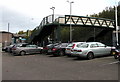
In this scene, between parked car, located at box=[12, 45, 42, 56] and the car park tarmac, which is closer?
the car park tarmac

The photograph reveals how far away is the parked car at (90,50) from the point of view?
1301cm

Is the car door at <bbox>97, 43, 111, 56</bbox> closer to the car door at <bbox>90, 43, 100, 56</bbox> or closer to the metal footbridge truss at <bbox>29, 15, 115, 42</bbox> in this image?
the car door at <bbox>90, 43, 100, 56</bbox>

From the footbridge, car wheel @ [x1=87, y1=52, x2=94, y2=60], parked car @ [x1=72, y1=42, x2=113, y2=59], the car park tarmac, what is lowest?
the car park tarmac

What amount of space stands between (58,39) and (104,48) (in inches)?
486

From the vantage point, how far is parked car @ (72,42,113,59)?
13.0 metres

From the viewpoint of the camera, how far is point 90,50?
43.5ft

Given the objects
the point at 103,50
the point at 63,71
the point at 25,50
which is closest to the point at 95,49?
the point at 103,50

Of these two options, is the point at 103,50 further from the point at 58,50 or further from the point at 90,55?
the point at 58,50

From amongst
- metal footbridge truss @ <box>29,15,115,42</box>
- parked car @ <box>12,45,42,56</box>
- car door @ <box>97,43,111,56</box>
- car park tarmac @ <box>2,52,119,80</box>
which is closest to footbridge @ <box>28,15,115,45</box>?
metal footbridge truss @ <box>29,15,115,42</box>

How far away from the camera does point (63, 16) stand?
1005 inches

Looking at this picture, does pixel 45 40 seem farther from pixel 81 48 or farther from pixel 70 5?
pixel 81 48

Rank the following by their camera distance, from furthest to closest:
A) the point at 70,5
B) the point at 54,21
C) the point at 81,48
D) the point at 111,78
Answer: the point at 70,5, the point at 54,21, the point at 81,48, the point at 111,78

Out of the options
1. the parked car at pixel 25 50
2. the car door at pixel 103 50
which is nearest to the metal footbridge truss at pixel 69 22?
the parked car at pixel 25 50

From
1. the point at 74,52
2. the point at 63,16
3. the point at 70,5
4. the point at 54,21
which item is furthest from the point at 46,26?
the point at 74,52
